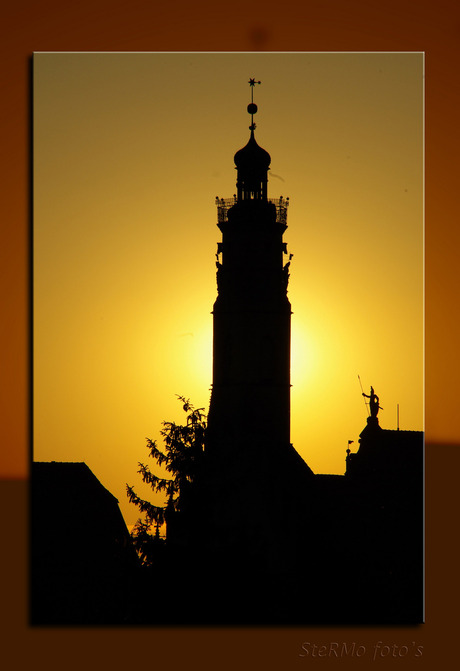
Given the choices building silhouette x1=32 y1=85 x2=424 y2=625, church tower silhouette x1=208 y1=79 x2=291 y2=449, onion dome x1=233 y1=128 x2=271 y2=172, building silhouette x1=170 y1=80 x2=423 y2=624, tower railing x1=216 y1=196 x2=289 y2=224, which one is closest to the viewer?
building silhouette x1=32 y1=85 x2=424 y2=625

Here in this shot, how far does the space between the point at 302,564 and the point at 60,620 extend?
17.1 ft

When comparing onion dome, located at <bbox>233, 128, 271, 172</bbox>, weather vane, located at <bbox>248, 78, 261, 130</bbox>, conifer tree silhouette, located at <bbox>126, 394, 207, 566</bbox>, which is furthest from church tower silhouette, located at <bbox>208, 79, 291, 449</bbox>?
weather vane, located at <bbox>248, 78, 261, 130</bbox>

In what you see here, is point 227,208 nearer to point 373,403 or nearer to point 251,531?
point 373,403

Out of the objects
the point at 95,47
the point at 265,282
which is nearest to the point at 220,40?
the point at 95,47

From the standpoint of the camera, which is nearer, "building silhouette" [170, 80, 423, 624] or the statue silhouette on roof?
"building silhouette" [170, 80, 423, 624]

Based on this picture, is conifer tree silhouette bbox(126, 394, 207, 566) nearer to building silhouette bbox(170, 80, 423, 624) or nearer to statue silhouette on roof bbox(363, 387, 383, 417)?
building silhouette bbox(170, 80, 423, 624)

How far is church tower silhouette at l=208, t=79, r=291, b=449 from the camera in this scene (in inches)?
945

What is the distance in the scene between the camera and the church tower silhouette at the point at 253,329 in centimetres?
2400

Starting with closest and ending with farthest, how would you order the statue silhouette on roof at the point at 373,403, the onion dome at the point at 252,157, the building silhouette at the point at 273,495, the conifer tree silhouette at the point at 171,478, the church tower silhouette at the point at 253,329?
1. the building silhouette at the point at 273,495
2. the onion dome at the point at 252,157
3. the statue silhouette on roof at the point at 373,403
4. the conifer tree silhouette at the point at 171,478
5. the church tower silhouette at the point at 253,329

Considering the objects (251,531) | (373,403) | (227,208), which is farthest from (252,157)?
(251,531)

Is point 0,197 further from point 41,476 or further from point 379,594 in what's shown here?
point 379,594

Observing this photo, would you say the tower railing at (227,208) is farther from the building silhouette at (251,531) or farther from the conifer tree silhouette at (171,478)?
the conifer tree silhouette at (171,478)

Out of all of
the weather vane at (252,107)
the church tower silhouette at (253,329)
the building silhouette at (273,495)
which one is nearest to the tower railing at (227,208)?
the building silhouette at (273,495)

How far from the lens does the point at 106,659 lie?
1352cm
